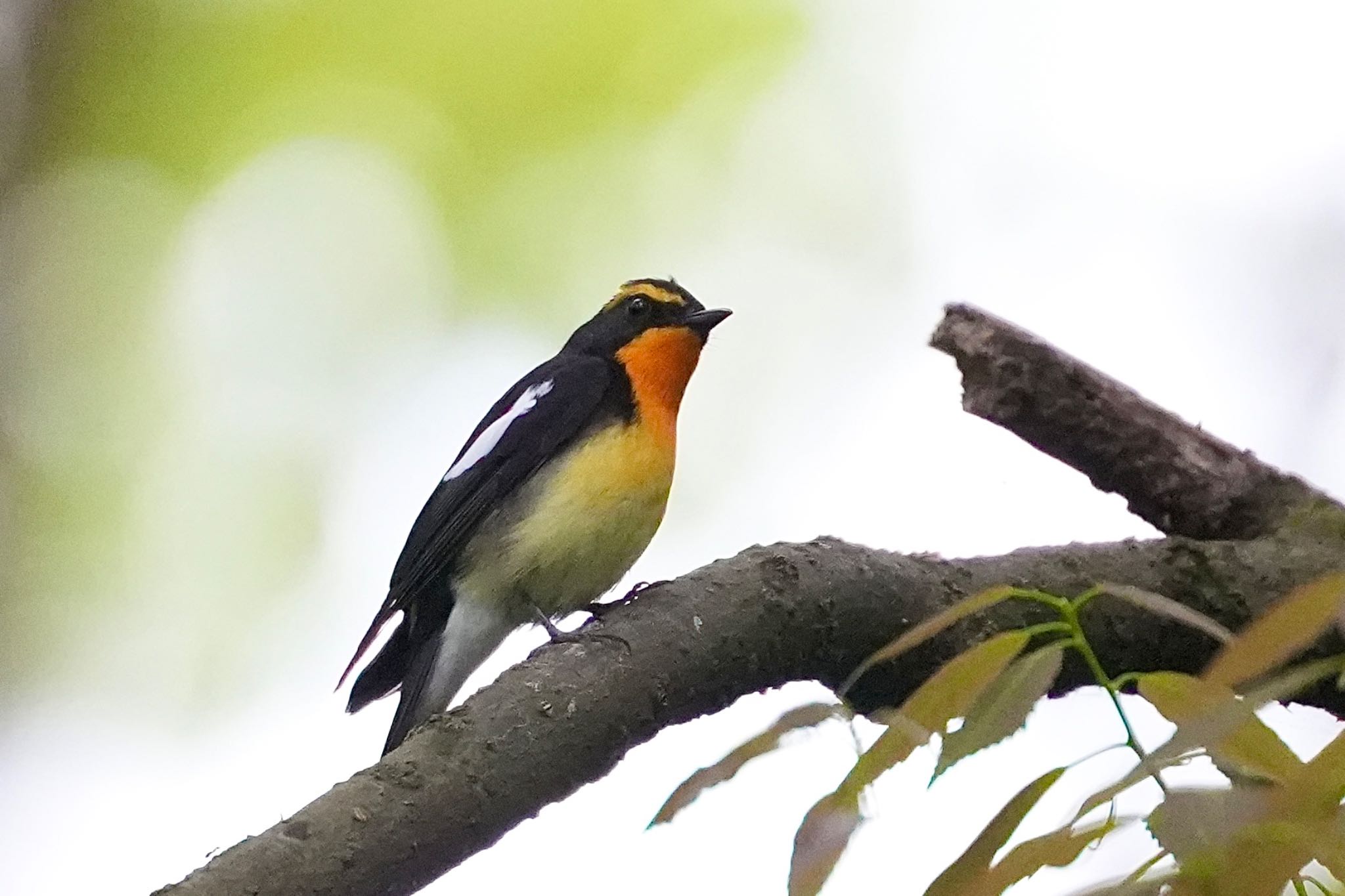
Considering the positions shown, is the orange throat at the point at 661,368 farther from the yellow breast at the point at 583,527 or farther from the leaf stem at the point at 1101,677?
the leaf stem at the point at 1101,677

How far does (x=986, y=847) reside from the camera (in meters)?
1.01

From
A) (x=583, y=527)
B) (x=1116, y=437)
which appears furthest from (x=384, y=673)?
(x=1116, y=437)

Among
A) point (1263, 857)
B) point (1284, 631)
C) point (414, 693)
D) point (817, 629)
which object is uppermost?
point (414, 693)

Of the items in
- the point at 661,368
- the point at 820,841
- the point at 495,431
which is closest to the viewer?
the point at 820,841

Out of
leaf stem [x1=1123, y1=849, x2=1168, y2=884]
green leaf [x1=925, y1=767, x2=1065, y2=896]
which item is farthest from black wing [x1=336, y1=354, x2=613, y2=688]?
leaf stem [x1=1123, y1=849, x2=1168, y2=884]

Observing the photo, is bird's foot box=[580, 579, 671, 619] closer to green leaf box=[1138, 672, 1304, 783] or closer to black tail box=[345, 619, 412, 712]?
black tail box=[345, 619, 412, 712]

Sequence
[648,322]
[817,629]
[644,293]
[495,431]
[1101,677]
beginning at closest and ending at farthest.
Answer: [1101,677] < [817,629] < [495,431] < [648,322] < [644,293]

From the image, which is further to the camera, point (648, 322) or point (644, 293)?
point (644, 293)

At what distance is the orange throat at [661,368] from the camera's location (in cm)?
356

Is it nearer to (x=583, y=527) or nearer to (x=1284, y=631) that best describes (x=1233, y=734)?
(x=1284, y=631)

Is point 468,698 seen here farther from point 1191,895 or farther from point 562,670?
point 1191,895

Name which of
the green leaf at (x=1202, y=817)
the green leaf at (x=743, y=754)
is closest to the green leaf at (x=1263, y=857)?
the green leaf at (x=1202, y=817)

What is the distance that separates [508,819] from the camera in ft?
6.04

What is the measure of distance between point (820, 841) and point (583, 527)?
2.25 meters
